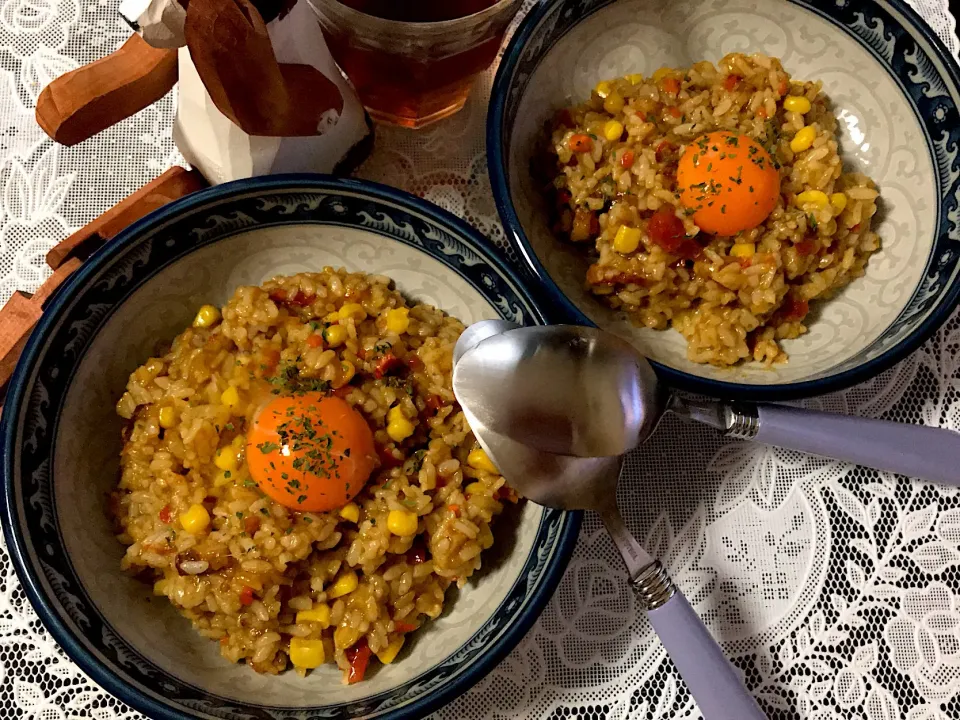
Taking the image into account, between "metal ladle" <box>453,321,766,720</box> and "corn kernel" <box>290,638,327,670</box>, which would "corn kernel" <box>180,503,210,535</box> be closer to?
"corn kernel" <box>290,638,327,670</box>

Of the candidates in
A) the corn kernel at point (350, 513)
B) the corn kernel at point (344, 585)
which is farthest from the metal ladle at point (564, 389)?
the corn kernel at point (344, 585)

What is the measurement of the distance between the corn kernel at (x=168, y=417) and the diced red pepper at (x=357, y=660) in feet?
2.09

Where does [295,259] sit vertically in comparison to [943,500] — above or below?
above

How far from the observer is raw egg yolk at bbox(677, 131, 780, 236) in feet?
6.05

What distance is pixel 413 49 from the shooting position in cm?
171

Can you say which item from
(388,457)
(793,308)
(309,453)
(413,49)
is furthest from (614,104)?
(309,453)

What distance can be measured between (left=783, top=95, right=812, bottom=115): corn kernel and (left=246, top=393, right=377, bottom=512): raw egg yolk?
56.8 inches

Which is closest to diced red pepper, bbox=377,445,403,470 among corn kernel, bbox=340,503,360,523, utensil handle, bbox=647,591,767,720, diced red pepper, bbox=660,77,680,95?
corn kernel, bbox=340,503,360,523

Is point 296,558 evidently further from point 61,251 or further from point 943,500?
point 943,500

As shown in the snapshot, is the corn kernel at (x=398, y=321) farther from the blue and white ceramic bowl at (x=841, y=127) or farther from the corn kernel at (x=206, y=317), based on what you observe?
the corn kernel at (x=206, y=317)

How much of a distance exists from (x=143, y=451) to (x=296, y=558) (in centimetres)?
45

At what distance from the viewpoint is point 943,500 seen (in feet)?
6.23

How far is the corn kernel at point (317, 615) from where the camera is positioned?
1550mm

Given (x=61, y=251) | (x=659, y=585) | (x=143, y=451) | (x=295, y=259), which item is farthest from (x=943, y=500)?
(x=61, y=251)
